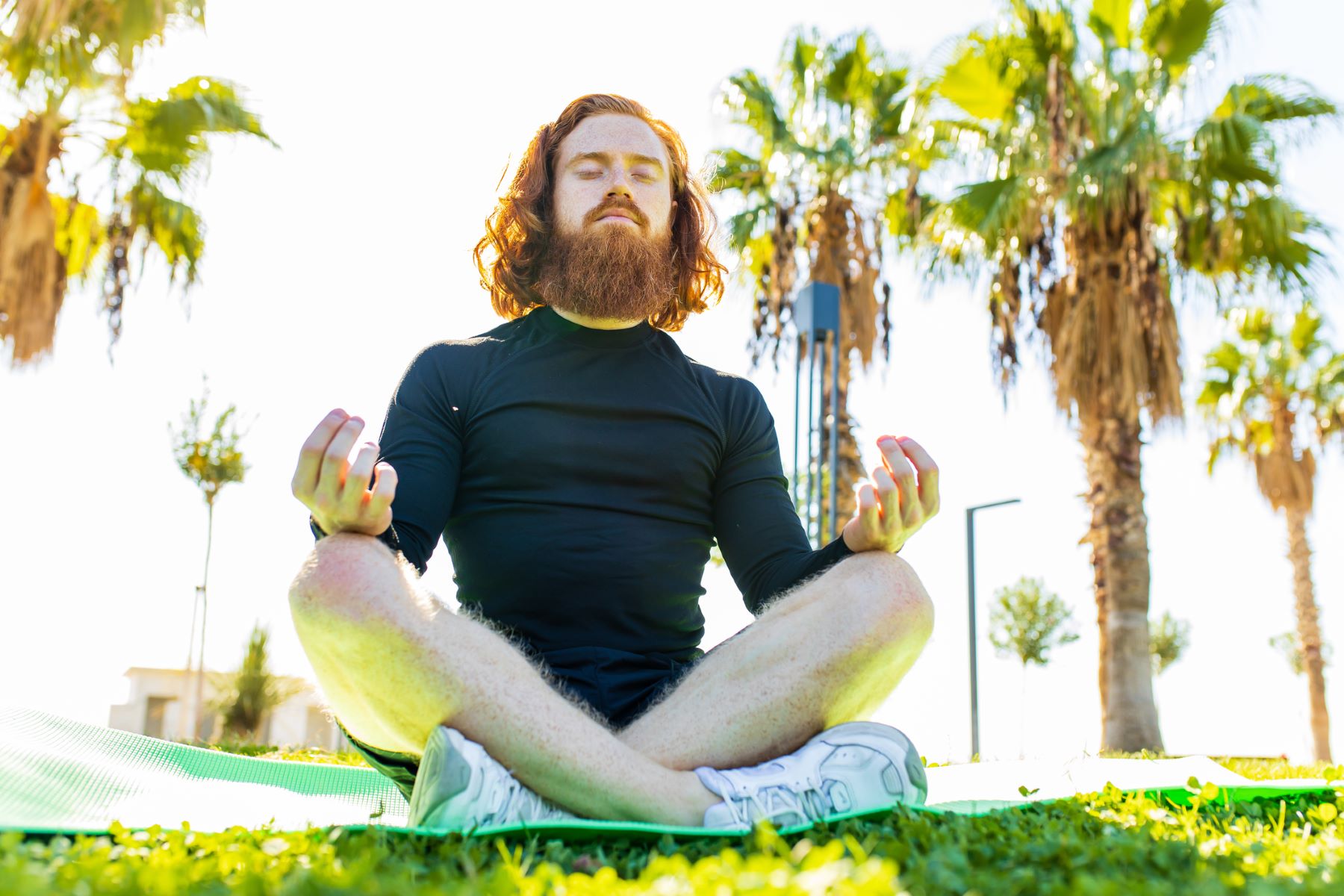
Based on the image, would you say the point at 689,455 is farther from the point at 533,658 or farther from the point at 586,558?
the point at 533,658

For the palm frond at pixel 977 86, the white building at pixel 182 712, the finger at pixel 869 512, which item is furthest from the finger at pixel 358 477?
the palm frond at pixel 977 86

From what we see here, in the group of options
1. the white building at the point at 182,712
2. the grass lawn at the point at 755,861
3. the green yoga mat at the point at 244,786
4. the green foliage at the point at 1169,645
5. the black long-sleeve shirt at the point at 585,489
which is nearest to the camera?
the grass lawn at the point at 755,861

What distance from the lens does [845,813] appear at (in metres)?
1.72

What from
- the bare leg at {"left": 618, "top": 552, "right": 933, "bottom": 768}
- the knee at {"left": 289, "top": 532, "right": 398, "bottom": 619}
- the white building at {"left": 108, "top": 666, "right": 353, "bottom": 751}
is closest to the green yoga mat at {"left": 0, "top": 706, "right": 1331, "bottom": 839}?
the bare leg at {"left": 618, "top": 552, "right": 933, "bottom": 768}

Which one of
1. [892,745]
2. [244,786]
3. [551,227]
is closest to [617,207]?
[551,227]

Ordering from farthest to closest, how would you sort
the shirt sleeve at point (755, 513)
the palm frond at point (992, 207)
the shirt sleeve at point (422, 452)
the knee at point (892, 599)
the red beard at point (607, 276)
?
the palm frond at point (992, 207) < the red beard at point (607, 276) < the shirt sleeve at point (755, 513) < the shirt sleeve at point (422, 452) < the knee at point (892, 599)

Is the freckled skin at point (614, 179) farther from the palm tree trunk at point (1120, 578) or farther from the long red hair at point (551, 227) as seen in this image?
the palm tree trunk at point (1120, 578)

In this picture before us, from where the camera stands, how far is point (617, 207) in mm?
2730

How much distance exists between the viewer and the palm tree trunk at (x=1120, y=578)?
922cm

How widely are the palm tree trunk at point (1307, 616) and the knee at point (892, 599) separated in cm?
1680

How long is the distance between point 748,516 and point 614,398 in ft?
1.38

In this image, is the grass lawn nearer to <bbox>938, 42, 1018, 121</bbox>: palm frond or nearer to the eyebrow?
the eyebrow

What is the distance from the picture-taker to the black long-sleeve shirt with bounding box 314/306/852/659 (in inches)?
87.4

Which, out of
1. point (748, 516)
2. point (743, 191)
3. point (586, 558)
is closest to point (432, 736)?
point (586, 558)
